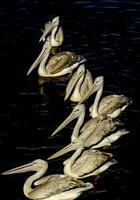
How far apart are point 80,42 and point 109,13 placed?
12.8 feet

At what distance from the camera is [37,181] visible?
18.7 meters

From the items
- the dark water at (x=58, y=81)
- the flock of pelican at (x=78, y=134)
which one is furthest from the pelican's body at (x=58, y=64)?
the dark water at (x=58, y=81)

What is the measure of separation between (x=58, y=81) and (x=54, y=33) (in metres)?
4.43

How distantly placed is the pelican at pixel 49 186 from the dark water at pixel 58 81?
31 cm

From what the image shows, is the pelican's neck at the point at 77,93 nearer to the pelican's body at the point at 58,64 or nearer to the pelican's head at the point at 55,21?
the pelican's body at the point at 58,64

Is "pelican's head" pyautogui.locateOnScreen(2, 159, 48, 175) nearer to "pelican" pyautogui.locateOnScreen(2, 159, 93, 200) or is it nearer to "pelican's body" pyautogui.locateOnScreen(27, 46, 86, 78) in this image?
"pelican" pyautogui.locateOnScreen(2, 159, 93, 200)

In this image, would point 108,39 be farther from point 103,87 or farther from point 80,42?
point 103,87

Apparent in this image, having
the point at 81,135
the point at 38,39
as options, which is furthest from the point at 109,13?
the point at 81,135

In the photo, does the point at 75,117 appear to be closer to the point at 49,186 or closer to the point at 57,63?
the point at 49,186

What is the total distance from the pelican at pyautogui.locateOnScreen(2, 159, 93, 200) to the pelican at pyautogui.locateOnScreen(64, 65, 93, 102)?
5877 mm

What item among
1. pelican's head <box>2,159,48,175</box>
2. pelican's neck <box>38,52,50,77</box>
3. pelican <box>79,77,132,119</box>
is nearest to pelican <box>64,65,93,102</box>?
pelican <box>79,77,132,119</box>

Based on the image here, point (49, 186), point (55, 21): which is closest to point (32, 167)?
point (49, 186)

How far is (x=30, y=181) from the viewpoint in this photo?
18625mm

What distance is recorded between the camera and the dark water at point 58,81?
19.7 m
